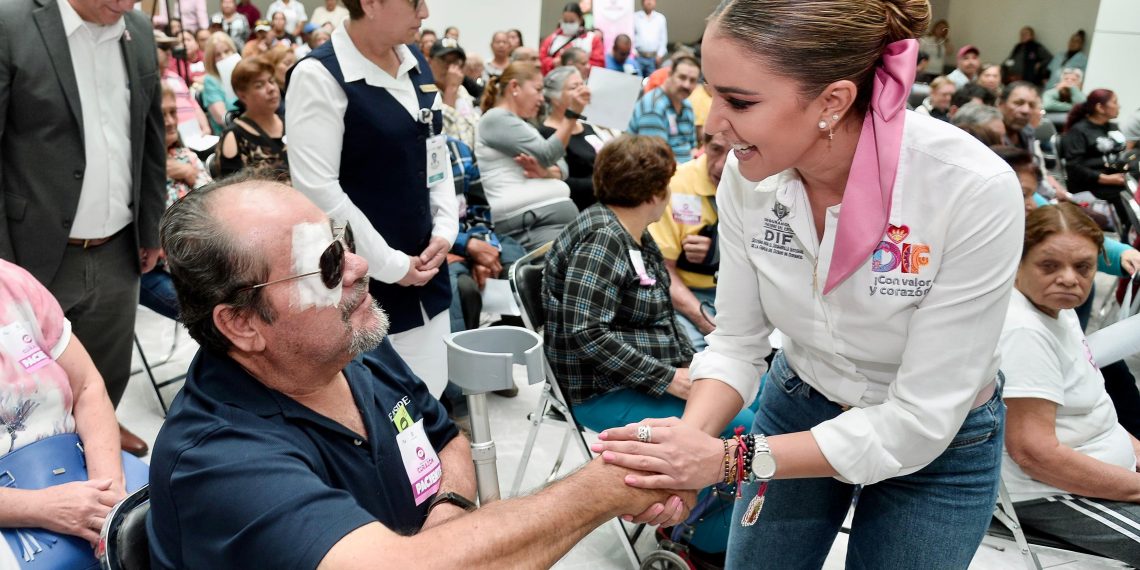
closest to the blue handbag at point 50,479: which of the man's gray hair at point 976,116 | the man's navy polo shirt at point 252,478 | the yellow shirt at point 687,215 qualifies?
the man's navy polo shirt at point 252,478

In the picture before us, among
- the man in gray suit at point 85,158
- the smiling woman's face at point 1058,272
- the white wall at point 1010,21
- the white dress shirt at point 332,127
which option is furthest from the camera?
the white wall at point 1010,21

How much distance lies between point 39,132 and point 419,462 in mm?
1880

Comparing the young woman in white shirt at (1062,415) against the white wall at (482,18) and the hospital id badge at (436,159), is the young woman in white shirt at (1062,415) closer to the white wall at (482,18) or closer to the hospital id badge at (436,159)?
the hospital id badge at (436,159)

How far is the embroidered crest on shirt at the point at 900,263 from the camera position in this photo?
137 cm

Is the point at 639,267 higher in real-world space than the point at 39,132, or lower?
lower

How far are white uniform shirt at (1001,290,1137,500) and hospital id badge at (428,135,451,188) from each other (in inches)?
70.0

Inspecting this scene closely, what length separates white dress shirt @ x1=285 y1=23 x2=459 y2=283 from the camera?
2477 mm

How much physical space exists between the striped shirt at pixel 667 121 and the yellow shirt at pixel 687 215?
9.36ft

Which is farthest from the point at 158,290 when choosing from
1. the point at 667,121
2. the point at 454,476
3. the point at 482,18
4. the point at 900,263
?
the point at 482,18

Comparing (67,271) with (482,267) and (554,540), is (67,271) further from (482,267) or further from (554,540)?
(554,540)

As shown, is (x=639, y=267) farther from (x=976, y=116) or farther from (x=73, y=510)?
(x=976, y=116)

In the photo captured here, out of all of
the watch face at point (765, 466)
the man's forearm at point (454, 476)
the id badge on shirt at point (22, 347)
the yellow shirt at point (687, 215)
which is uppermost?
the watch face at point (765, 466)

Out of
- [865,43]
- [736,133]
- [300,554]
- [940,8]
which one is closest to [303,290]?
[300,554]

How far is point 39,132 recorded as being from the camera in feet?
8.66
